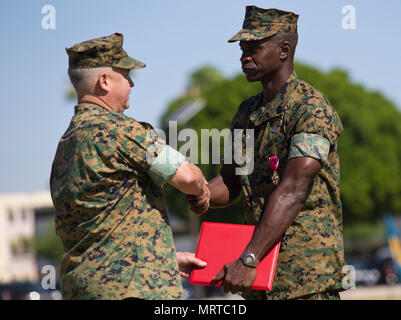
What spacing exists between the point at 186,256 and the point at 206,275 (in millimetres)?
183

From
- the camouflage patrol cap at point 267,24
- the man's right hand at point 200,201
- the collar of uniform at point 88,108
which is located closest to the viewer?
the collar of uniform at point 88,108

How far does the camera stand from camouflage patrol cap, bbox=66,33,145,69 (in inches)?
166

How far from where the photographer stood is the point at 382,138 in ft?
109

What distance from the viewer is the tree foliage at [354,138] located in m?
31.2

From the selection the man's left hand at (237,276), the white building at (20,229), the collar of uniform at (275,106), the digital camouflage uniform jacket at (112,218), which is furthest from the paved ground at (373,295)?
the white building at (20,229)

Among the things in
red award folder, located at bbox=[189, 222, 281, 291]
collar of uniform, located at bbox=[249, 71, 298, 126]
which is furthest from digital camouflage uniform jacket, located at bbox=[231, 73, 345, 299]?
red award folder, located at bbox=[189, 222, 281, 291]

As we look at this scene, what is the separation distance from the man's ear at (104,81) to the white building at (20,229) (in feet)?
264

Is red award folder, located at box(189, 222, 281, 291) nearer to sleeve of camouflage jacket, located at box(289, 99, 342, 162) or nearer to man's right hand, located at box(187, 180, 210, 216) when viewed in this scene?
man's right hand, located at box(187, 180, 210, 216)

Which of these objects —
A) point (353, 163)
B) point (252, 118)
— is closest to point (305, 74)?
point (353, 163)

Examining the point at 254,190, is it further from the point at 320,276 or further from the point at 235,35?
the point at 235,35

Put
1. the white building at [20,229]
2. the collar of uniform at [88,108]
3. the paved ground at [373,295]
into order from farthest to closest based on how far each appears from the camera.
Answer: the white building at [20,229] < the paved ground at [373,295] < the collar of uniform at [88,108]

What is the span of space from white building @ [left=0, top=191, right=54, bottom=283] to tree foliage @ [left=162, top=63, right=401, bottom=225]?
5444 cm

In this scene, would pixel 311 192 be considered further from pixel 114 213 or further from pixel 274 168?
pixel 114 213

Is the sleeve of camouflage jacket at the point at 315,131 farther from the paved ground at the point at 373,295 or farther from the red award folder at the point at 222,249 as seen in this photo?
the paved ground at the point at 373,295
